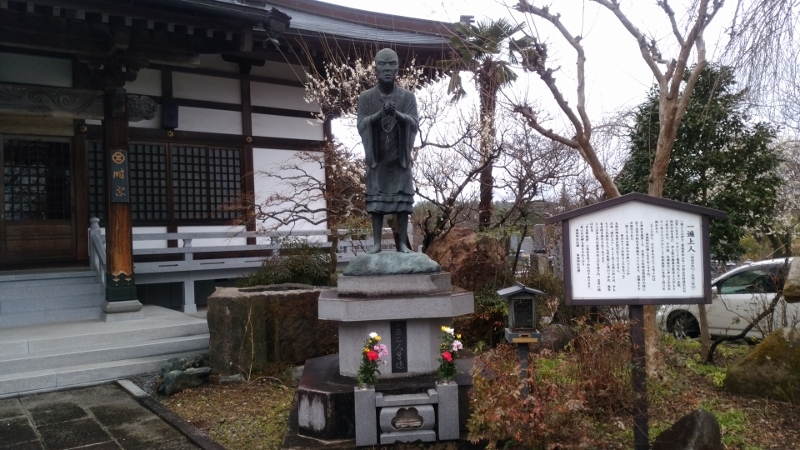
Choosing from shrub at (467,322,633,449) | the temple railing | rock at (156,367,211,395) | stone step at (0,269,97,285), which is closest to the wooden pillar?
the temple railing

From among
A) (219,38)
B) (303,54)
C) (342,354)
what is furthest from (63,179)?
(342,354)

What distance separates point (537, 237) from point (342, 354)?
49.0 ft

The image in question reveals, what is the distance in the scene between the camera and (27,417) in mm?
5777

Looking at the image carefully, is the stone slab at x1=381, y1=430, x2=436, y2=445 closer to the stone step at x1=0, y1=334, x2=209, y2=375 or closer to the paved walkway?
the paved walkway

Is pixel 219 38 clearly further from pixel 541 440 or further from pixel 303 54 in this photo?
pixel 541 440

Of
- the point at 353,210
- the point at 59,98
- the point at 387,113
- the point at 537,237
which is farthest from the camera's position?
the point at 537,237

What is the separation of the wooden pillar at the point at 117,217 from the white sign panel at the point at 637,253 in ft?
23.8

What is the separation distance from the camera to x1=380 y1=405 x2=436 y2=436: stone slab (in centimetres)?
471

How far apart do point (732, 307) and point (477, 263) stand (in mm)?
4318

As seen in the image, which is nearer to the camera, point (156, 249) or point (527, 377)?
point (527, 377)

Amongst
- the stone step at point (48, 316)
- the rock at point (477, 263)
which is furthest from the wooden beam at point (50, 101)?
the rock at point (477, 263)

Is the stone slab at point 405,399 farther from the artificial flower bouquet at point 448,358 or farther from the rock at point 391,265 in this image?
the rock at point 391,265

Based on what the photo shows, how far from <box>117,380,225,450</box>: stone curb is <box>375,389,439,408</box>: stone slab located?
1.46 metres

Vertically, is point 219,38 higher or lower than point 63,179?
higher
